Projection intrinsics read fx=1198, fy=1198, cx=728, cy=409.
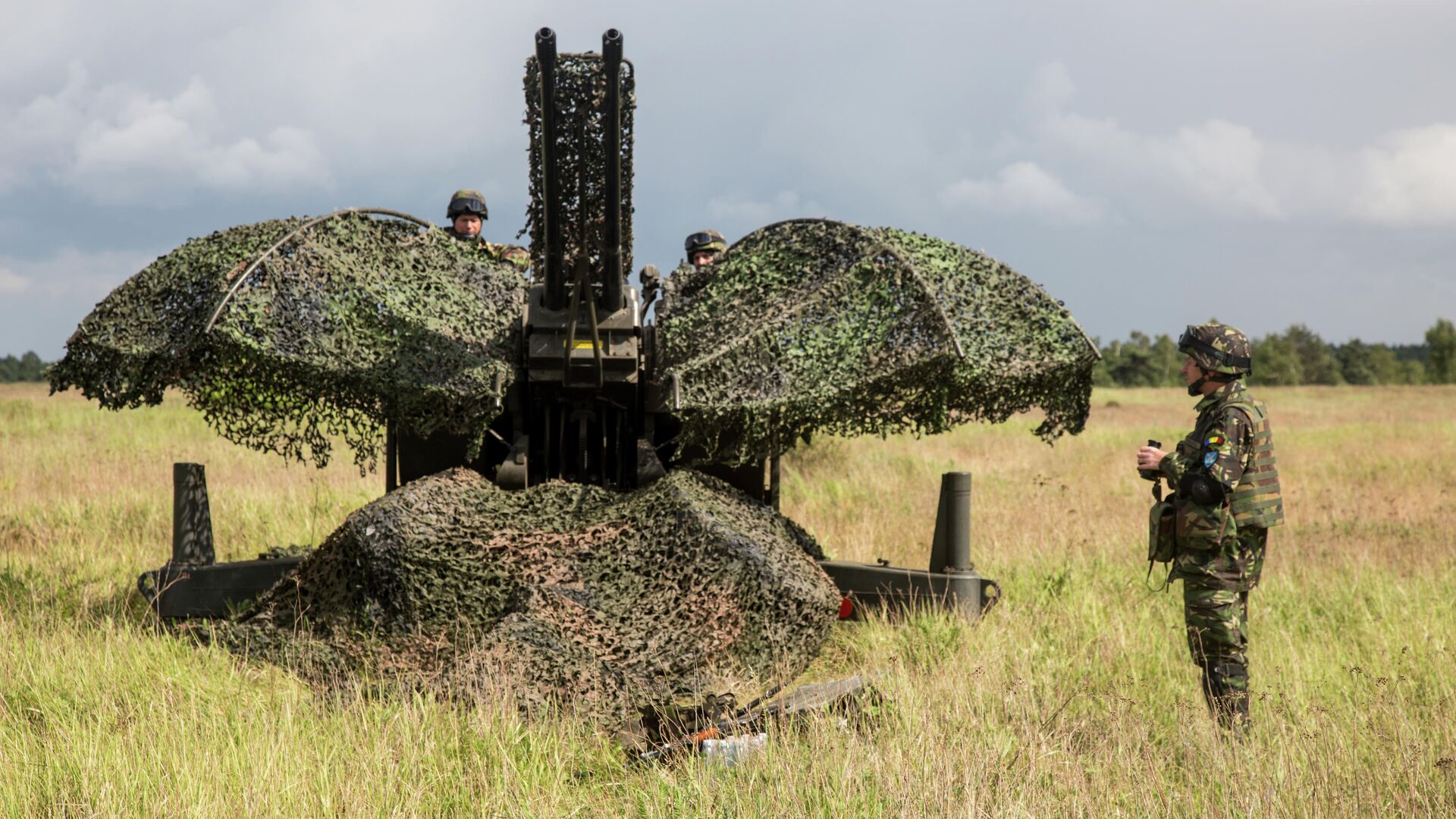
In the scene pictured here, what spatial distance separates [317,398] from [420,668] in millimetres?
1797

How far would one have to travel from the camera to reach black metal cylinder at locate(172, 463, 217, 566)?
6.67 meters

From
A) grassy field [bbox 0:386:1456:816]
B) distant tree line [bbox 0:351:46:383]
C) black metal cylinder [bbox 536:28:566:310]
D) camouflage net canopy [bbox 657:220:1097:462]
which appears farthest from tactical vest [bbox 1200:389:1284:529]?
distant tree line [bbox 0:351:46:383]

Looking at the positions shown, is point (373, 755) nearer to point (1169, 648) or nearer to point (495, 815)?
point (495, 815)

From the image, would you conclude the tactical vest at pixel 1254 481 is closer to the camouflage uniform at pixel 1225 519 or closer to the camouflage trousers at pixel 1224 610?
the camouflage uniform at pixel 1225 519

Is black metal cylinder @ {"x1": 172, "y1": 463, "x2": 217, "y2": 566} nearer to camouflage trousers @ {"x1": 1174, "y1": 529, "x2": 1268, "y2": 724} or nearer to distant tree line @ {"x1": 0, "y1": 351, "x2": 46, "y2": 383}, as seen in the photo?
camouflage trousers @ {"x1": 1174, "y1": 529, "x2": 1268, "y2": 724}

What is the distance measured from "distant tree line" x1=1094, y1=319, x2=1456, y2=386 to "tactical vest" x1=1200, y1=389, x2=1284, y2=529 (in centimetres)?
6706

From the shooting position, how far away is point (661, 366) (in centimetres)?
662

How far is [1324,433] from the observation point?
848 inches

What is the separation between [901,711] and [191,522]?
164 inches

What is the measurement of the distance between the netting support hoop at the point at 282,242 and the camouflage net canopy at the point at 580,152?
3.83 feet

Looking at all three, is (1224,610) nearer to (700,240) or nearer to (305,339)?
(305,339)

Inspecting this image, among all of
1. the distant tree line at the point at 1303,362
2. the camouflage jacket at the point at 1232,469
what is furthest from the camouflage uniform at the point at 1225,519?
the distant tree line at the point at 1303,362

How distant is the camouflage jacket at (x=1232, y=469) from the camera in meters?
5.03

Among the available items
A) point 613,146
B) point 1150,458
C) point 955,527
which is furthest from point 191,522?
point 1150,458
